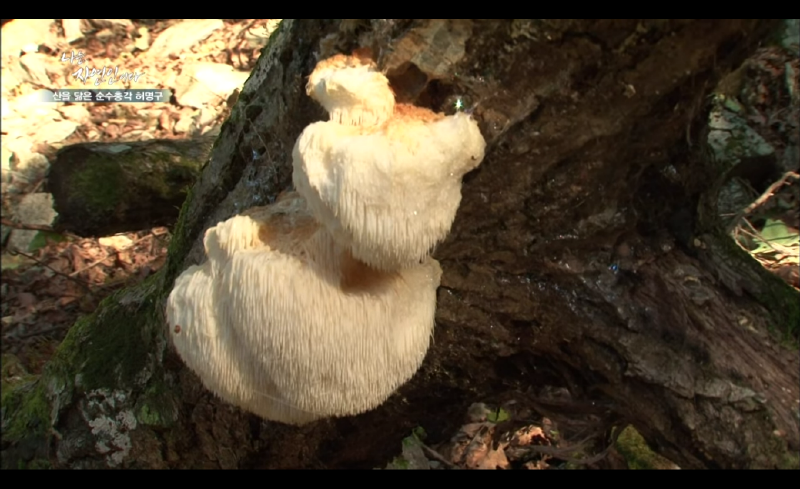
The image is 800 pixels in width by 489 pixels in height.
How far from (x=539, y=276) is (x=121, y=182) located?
3.08 m

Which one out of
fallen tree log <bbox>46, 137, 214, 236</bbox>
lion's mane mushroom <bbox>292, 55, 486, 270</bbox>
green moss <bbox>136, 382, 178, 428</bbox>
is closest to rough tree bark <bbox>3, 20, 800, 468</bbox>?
green moss <bbox>136, 382, 178, 428</bbox>

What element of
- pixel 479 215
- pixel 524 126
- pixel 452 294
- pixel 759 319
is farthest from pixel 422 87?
pixel 759 319

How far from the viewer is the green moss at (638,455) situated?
3641 millimetres

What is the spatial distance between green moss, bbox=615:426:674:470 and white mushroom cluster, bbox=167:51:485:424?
7.60ft

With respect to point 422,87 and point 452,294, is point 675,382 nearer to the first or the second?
point 452,294

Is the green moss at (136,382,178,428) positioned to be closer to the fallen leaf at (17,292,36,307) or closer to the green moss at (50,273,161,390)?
the green moss at (50,273,161,390)

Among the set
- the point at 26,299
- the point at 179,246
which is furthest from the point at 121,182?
the point at 26,299

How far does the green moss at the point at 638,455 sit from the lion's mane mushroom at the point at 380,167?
8.61 feet

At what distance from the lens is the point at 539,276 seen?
7.49 ft

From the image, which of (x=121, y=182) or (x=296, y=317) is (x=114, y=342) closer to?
(x=296, y=317)

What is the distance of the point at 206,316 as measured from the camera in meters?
1.81

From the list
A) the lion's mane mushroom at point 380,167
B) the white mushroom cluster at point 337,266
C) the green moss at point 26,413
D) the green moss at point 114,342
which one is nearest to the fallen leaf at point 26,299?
the green moss at point 26,413

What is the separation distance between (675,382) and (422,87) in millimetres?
1325

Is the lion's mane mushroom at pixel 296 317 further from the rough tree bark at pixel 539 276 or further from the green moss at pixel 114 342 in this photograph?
the green moss at pixel 114 342
